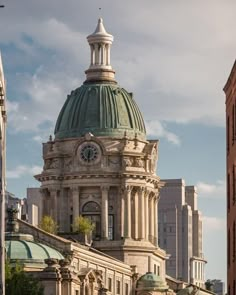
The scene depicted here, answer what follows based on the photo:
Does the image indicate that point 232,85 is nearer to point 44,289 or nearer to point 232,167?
point 232,167

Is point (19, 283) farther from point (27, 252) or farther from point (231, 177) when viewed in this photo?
point (231, 177)

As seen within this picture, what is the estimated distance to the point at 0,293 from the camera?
103125 millimetres

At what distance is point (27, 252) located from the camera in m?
185

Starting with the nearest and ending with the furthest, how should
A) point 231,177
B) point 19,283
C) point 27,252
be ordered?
point 231,177
point 19,283
point 27,252

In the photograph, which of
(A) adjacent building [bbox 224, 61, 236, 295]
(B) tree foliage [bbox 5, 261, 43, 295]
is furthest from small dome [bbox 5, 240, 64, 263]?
(A) adjacent building [bbox 224, 61, 236, 295]

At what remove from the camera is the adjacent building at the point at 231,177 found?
351ft

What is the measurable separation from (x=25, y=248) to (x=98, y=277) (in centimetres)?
1135

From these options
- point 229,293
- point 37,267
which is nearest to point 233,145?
point 229,293

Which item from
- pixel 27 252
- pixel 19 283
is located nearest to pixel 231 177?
pixel 19 283

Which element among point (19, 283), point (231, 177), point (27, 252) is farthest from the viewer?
point (27, 252)

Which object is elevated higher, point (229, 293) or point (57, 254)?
point (57, 254)

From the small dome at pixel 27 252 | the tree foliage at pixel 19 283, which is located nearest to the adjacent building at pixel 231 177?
the tree foliage at pixel 19 283

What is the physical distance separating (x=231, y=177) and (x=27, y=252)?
78140mm

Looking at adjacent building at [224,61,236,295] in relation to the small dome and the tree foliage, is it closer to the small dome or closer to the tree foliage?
the tree foliage
